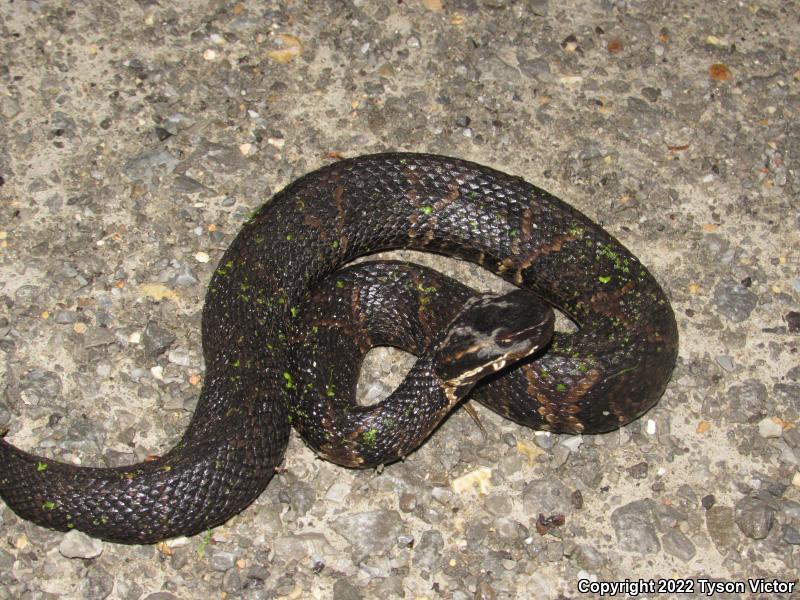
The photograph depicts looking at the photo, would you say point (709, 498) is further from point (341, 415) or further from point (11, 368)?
point (11, 368)

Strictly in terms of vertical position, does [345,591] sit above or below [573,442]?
below

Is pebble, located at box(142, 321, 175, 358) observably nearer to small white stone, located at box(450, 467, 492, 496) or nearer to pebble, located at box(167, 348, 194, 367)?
pebble, located at box(167, 348, 194, 367)

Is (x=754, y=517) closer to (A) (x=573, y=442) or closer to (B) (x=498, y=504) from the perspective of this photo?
(A) (x=573, y=442)

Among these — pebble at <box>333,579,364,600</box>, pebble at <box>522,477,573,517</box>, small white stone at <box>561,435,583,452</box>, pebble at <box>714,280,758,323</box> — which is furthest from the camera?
pebble at <box>714,280,758,323</box>

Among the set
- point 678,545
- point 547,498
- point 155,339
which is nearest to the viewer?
point 678,545

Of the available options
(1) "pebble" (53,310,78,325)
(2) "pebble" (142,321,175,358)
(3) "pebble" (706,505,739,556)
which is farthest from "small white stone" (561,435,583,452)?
(1) "pebble" (53,310,78,325)

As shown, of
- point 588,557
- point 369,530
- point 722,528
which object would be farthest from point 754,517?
point 369,530

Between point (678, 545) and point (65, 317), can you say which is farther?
point (65, 317)
